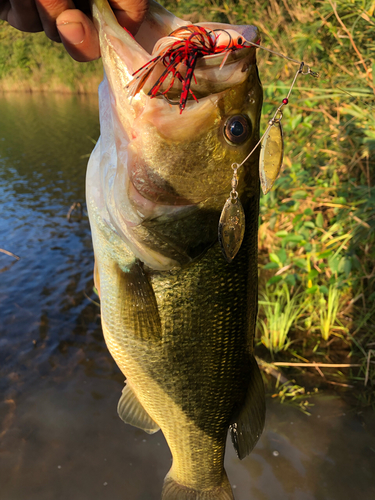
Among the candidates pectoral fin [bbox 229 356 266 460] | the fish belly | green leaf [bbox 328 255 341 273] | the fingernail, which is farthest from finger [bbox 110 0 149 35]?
green leaf [bbox 328 255 341 273]

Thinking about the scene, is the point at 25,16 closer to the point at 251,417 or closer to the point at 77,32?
the point at 77,32

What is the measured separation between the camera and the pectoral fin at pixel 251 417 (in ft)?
5.42

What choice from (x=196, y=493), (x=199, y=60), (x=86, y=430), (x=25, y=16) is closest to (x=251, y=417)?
(x=196, y=493)

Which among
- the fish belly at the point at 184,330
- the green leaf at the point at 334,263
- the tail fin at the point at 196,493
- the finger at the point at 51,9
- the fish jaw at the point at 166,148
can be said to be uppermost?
the finger at the point at 51,9

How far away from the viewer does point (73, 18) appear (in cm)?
113

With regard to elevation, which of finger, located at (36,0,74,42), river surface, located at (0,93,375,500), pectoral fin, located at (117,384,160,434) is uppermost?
finger, located at (36,0,74,42)

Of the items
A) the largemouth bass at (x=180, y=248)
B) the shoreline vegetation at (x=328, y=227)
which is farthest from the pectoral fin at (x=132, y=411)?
the shoreline vegetation at (x=328, y=227)

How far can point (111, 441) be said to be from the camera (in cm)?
339

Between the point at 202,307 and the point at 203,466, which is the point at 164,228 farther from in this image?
the point at 203,466

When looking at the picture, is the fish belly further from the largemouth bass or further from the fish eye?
the fish eye

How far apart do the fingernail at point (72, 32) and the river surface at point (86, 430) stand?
130 inches

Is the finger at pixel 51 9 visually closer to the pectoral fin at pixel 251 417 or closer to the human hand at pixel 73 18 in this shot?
the human hand at pixel 73 18

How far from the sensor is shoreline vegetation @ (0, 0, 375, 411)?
371cm

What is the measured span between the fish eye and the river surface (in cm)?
300
